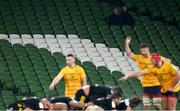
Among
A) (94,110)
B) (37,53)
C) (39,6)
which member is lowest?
Result: (94,110)

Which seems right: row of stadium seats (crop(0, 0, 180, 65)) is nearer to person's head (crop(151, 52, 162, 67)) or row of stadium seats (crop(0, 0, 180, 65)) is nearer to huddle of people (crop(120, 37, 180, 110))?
huddle of people (crop(120, 37, 180, 110))

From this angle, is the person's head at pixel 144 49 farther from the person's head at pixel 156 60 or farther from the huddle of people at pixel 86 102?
the huddle of people at pixel 86 102

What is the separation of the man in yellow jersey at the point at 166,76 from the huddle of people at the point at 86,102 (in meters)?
0.57

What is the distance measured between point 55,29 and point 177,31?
3544 mm

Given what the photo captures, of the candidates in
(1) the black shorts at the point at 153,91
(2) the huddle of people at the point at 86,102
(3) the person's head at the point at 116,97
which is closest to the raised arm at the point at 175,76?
(1) the black shorts at the point at 153,91

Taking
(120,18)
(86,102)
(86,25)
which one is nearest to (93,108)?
(86,102)

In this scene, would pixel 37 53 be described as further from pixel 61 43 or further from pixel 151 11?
pixel 151 11

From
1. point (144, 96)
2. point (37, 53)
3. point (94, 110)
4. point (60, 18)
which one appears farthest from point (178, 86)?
point (60, 18)

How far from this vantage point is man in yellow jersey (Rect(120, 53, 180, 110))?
1465 centimetres

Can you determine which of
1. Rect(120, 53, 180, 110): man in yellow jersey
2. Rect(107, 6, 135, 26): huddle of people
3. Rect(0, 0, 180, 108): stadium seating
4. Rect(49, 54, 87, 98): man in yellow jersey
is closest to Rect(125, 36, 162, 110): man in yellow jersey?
Rect(120, 53, 180, 110): man in yellow jersey

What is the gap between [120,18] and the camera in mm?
21375

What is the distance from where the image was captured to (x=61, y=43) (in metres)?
20.5

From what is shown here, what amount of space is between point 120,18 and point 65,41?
1832mm

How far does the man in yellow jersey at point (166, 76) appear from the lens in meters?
14.6
